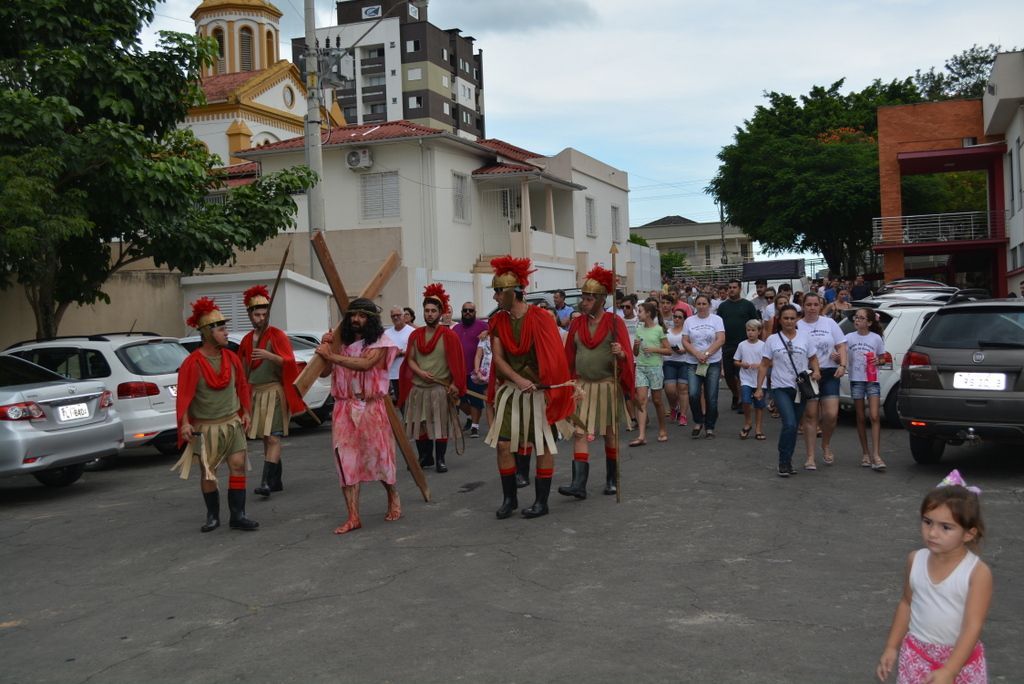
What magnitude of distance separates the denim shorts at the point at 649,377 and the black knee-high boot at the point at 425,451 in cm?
293

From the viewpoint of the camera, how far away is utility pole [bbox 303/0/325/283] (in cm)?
2002

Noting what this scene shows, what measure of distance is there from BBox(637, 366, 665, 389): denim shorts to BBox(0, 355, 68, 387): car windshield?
6.42 m

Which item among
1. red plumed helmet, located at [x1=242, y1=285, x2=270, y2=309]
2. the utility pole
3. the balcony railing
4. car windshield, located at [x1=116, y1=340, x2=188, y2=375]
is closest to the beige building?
the balcony railing

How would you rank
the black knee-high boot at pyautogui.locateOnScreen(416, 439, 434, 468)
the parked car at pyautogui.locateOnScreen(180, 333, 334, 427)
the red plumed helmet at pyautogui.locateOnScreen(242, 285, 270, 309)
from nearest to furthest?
the red plumed helmet at pyautogui.locateOnScreen(242, 285, 270, 309) → the black knee-high boot at pyautogui.locateOnScreen(416, 439, 434, 468) → the parked car at pyautogui.locateOnScreen(180, 333, 334, 427)

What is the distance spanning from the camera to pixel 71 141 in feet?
46.4

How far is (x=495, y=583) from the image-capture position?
21.6 ft

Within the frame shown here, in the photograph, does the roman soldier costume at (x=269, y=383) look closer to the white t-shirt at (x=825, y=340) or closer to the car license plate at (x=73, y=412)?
the car license plate at (x=73, y=412)

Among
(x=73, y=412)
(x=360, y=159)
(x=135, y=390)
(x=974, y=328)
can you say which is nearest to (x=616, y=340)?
(x=974, y=328)

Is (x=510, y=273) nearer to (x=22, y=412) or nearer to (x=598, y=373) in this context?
(x=598, y=373)

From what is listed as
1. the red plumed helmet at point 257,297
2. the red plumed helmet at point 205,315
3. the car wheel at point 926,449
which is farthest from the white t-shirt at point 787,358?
the red plumed helmet at point 205,315

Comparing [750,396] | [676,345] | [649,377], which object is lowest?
[750,396]

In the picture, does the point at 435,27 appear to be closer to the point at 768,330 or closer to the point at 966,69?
the point at 966,69

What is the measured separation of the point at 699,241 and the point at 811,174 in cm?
6493

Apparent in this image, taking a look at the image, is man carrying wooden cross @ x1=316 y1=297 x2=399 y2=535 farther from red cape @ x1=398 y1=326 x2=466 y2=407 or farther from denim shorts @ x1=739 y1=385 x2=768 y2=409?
denim shorts @ x1=739 y1=385 x2=768 y2=409
